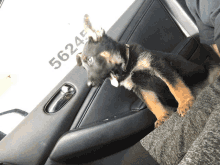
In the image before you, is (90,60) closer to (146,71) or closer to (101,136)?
(146,71)

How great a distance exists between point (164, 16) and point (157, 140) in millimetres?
1018

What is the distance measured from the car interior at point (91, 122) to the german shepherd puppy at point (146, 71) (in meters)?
0.16

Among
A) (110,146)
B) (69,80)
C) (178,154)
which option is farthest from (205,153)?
(69,80)

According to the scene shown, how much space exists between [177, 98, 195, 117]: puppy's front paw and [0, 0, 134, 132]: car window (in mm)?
745

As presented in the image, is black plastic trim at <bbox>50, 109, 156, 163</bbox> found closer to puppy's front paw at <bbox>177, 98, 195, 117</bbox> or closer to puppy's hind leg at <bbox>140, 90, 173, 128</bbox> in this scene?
puppy's hind leg at <bbox>140, 90, 173, 128</bbox>

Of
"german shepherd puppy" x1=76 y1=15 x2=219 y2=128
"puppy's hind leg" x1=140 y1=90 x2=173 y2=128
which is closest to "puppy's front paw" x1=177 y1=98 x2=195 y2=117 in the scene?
"german shepherd puppy" x1=76 y1=15 x2=219 y2=128

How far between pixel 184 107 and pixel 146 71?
26 cm

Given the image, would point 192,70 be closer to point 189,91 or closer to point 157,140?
point 189,91

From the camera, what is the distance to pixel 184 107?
82cm

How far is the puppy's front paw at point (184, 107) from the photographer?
807mm

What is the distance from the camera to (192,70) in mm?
919

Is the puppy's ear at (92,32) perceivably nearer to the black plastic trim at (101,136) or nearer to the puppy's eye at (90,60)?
the puppy's eye at (90,60)

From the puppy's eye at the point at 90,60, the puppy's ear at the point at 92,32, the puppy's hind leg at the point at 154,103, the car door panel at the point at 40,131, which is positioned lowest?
the puppy's hind leg at the point at 154,103

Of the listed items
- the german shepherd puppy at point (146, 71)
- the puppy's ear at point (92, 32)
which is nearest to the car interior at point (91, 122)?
the german shepherd puppy at point (146, 71)
